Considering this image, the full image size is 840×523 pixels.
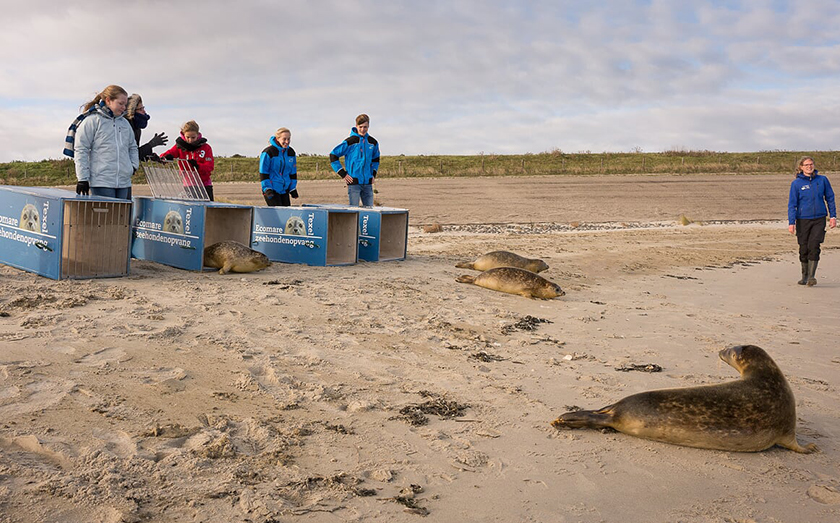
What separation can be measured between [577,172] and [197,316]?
33060 mm

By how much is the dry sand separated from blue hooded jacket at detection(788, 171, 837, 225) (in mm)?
1561

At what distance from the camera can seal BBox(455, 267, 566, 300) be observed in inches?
328

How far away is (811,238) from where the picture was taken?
10.2 m

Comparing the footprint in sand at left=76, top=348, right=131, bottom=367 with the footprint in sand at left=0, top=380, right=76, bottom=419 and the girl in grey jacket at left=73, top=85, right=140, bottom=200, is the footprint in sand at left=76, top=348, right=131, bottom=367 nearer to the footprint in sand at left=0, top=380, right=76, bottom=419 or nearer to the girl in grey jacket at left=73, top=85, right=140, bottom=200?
the footprint in sand at left=0, top=380, right=76, bottom=419

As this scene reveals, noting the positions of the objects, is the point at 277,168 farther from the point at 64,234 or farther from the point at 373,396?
the point at 373,396

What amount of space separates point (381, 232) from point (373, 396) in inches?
265

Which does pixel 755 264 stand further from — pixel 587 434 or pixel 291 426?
pixel 291 426

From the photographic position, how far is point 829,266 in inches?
486

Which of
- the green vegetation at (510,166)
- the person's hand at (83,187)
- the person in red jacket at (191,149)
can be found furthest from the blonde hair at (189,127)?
the green vegetation at (510,166)

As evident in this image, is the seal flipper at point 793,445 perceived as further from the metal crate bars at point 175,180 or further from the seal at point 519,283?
the metal crate bars at point 175,180

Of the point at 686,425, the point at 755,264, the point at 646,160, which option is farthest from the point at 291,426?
the point at 646,160

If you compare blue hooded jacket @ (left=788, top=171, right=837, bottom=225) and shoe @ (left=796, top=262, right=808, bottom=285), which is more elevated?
blue hooded jacket @ (left=788, top=171, right=837, bottom=225)

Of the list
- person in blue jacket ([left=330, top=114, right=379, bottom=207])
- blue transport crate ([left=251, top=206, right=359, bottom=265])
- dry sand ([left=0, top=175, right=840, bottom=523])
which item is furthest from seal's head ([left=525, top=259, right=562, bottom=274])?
person in blue jacket ([left=330, top=114, right=379, bottom=207])

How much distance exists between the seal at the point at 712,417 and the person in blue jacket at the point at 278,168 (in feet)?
23.9
